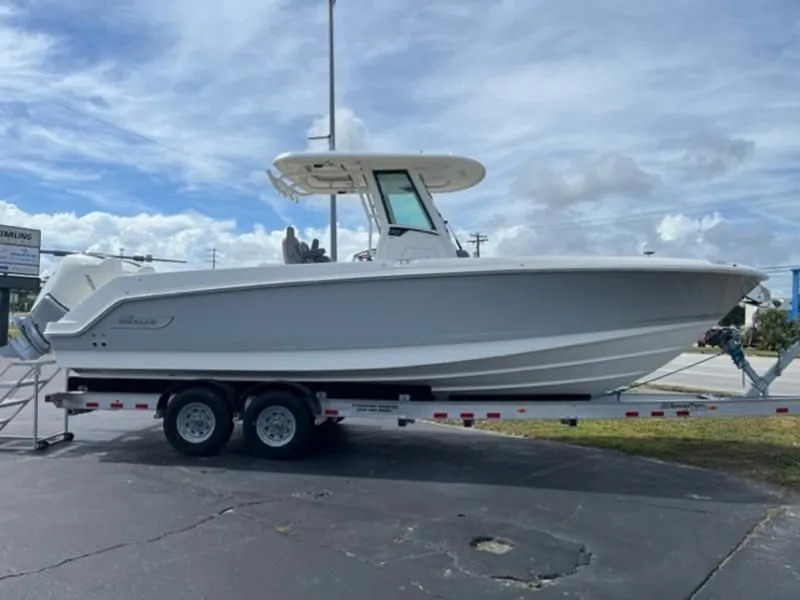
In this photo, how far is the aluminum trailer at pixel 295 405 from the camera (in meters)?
6.89

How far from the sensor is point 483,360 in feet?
22.9

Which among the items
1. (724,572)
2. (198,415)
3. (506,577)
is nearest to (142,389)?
(198,415)

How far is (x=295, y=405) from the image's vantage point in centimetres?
735

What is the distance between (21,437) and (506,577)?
6672 millimetres

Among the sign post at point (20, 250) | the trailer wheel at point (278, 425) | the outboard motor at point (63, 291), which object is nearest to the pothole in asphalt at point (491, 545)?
the trailer wheel at point (278, 425)

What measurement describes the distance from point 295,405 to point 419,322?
1588mm

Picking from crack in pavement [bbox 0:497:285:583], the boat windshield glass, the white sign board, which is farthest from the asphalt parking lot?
the white sign board

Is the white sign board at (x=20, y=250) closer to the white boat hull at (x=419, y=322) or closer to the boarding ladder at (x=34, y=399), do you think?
the boarding ladder at (x=34, y=399)

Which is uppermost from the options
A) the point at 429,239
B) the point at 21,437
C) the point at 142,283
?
the point at 429,239

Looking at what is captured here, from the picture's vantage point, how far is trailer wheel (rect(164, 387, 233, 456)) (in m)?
7.50

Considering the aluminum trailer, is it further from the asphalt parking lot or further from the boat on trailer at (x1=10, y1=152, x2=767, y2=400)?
the asphalt parking lot

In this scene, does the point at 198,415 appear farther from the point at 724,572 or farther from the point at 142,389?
the point at 724,572

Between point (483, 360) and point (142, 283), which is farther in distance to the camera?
point (142, 283)

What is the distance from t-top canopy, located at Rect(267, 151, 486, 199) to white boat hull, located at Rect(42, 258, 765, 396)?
62.3 inches
